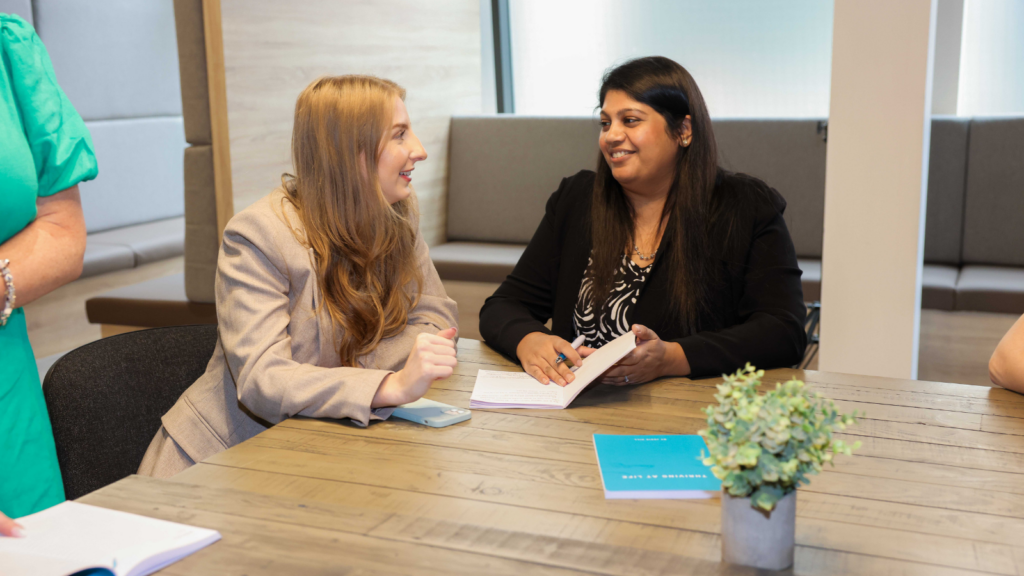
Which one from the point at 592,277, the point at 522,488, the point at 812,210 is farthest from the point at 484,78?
the point at 522,488

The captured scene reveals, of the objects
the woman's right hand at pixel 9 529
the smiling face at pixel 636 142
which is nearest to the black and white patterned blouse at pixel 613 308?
the smiling face at pixel 636 142

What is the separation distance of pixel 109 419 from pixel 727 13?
142 inches

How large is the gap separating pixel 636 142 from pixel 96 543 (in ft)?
4.58

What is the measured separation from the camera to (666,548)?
104cm

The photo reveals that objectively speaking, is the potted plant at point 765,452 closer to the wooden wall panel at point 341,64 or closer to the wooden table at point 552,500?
the wooden table at point 552,500

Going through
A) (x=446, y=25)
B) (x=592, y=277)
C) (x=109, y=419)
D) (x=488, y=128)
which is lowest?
(x=109, y=419)

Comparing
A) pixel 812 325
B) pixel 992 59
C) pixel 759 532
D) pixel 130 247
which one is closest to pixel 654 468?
pixel 759 532

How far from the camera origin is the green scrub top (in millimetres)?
1376

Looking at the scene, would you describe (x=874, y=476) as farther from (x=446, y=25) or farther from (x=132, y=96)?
(x=132, y=96)

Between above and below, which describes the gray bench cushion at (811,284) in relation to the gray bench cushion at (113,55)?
below

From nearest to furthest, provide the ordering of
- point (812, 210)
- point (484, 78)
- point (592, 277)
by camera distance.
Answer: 1. point (592, 277)
2. point (812, 210)
3. point (484, 78)

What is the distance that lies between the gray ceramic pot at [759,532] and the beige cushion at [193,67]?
2.48 metres

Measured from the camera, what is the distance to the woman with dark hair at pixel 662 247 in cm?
192

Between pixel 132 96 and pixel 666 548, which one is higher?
pixel 132 96
